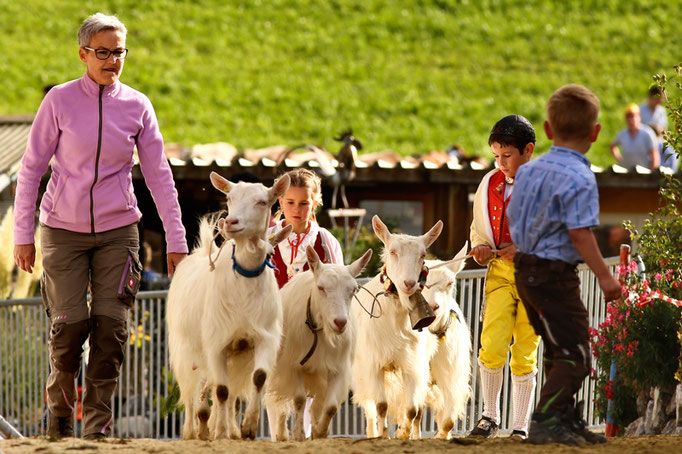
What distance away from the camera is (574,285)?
221 inches

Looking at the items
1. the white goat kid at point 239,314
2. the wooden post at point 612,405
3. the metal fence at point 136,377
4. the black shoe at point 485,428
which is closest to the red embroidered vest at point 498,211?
the black shoe at point 485,428

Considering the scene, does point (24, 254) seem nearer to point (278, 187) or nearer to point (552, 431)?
point (278, 187)

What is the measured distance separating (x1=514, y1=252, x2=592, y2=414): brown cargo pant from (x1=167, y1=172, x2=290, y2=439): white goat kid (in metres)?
1.56

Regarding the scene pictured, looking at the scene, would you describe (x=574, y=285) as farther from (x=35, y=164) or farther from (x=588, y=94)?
(x=35, y=164)

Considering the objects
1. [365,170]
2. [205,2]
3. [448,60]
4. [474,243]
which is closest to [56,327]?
[474,243]

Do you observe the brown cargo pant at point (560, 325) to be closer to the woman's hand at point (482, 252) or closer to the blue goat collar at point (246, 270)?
the woman's hand at point (482, 252)

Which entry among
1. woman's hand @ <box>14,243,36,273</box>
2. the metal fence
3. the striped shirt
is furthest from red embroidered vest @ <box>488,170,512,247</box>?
the metal fence

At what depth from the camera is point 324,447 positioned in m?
5.47

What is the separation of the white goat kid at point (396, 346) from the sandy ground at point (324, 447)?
5.26ft

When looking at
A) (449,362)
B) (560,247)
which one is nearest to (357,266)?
(449,362)

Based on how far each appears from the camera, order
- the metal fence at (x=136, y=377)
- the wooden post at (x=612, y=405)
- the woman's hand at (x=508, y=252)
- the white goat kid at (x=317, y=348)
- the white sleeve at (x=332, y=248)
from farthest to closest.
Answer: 1. the metal fence at (x=136, y=377)
2. the wooden post at (x=612, y=405)
3. the white sleeve at (x=332, y=248)
4. the white goat kid at (x=317, y=348)
5. the woman's hand at (x=508, y=252)

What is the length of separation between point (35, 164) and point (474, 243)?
2695 mm

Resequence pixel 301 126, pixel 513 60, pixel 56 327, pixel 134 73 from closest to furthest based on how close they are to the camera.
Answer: pixel 56 327, pixel 301 126, pixel 134 73, pixel 513 60

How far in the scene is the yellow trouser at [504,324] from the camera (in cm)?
675
